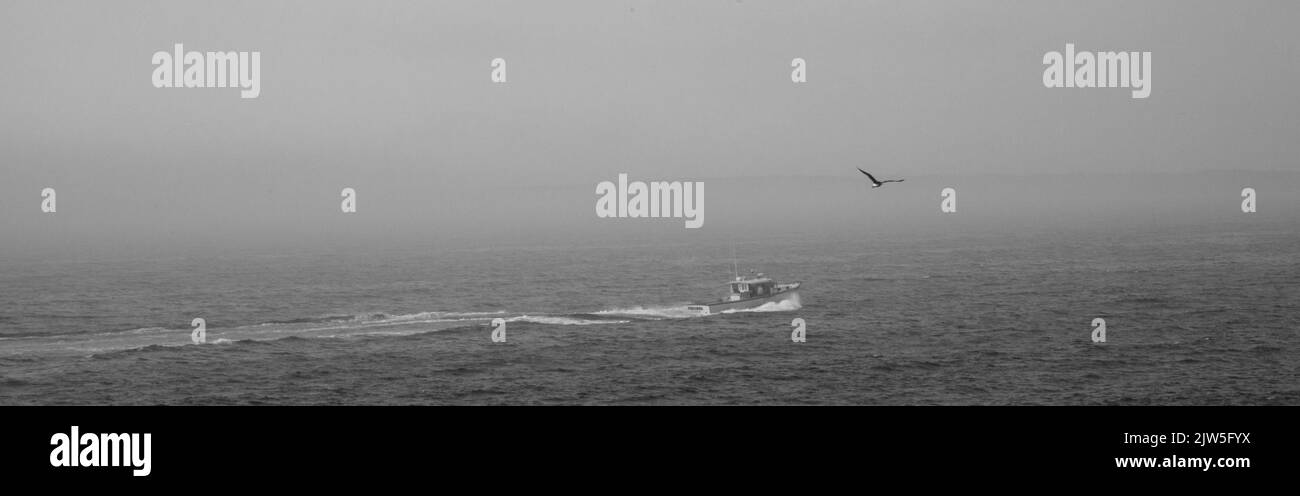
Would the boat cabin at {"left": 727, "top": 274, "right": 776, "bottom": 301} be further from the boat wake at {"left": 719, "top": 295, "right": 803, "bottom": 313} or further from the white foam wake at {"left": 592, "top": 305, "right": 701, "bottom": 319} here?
the white foam wake at {"left": 592, "top": 305, "right": 701, "bottom": 319}

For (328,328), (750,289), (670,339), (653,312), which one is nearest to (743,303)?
(750,289)

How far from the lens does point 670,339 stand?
7475 centimetres

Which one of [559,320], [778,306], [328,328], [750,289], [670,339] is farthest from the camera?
[750,289]

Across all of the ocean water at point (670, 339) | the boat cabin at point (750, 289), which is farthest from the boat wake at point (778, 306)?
the boat cabin at point (750, 289)

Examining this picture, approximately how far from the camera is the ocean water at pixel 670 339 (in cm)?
5700

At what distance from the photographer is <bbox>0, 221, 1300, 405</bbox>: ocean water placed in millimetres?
57000

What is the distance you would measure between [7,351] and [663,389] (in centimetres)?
5052

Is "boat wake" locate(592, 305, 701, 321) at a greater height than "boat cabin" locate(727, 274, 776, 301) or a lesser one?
lesser

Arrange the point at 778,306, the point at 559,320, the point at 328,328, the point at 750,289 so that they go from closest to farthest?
the point at 328,328 → the point at 559,320 → the point at 778,306 → the point at 750,289

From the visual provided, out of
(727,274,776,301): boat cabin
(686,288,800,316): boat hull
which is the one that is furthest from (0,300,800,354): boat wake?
(727,274,776,301): boat cabin

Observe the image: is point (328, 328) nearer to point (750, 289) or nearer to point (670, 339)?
point (670, 339)

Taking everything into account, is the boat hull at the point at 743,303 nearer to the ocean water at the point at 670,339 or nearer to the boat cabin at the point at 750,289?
the boat cabin at the point at 750,289
